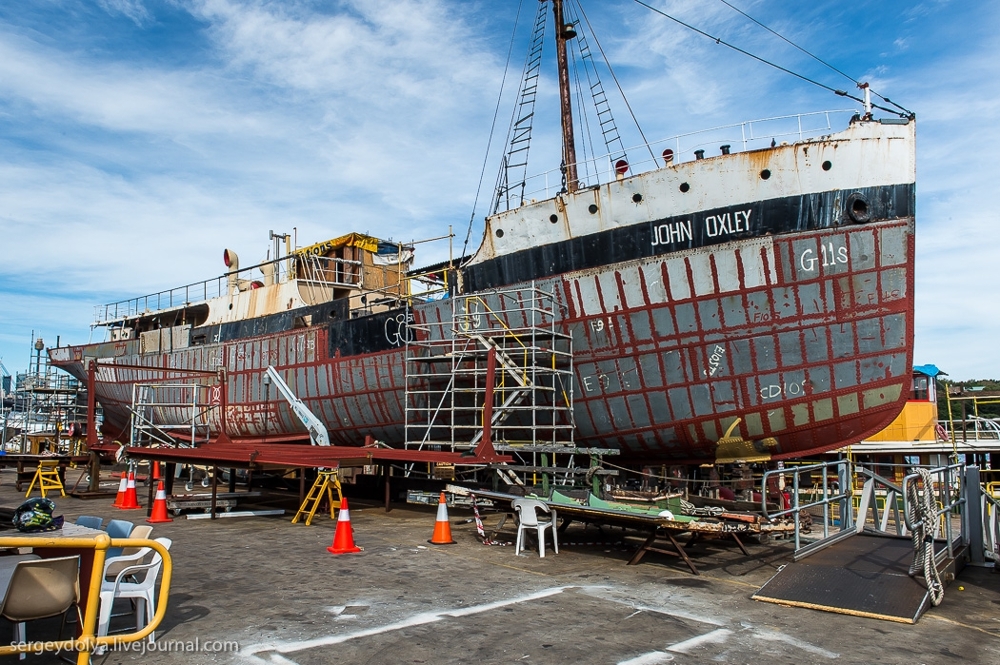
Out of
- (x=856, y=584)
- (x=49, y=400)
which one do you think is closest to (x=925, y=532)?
(x=856, y=584)

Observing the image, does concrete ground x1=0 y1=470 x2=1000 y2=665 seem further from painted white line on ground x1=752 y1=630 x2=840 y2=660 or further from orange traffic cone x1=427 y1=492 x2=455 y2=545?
orange traffic cone x1=427 y1=492 x2=455 y2=545

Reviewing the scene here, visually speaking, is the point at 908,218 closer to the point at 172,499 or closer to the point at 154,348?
the point at 172,499

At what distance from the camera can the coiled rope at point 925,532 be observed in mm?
6326

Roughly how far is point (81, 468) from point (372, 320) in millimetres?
15415

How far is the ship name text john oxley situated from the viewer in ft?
40.6

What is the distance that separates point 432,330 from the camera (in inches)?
624

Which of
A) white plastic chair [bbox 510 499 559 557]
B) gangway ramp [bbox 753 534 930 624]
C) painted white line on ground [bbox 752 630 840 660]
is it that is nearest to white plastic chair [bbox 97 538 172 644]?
painted white line on ground [bbox 752 630 840 660]

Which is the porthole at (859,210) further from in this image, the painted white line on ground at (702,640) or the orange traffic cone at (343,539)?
the orange traffic cone at (343,539)

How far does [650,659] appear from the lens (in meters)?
4.94

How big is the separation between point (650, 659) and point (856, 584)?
2.81 m

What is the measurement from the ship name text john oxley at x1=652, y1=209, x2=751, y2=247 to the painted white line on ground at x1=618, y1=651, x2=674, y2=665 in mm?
8857

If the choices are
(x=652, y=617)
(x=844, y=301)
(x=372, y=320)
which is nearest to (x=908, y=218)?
(x=844, y=301)

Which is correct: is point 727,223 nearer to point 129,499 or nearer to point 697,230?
point 697,230

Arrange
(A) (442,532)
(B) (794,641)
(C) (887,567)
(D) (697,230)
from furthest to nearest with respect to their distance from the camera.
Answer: (D) (697,230) < (A) (442,532) < (C) (887,567) < (B) (794,641)
